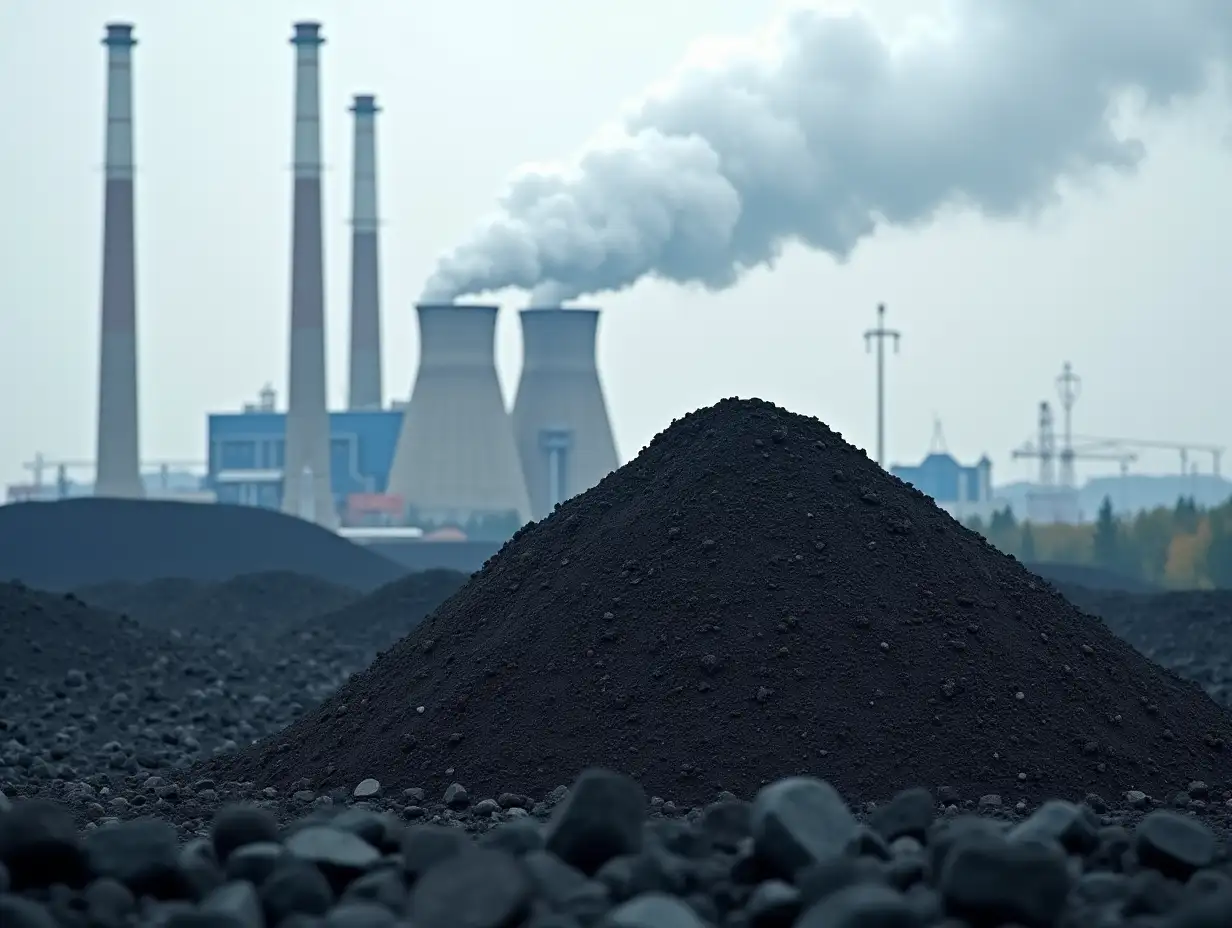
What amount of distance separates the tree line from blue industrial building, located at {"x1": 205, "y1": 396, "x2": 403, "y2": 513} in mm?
15616

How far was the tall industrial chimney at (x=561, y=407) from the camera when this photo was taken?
4522cm

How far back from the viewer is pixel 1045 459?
Answer: 99.6m

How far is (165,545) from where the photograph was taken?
43.3 meters

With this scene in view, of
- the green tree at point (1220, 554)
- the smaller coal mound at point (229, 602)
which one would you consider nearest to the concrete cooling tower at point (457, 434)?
the smaller coal mound at point (229, 602)

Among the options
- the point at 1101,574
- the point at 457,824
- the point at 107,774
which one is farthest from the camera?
the point at 1101,574

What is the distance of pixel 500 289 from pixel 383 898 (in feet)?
133

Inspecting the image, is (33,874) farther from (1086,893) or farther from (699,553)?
(699,553)

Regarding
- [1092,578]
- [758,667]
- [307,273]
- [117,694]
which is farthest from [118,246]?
[758,667]

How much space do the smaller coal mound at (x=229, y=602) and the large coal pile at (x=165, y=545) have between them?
8578 mm

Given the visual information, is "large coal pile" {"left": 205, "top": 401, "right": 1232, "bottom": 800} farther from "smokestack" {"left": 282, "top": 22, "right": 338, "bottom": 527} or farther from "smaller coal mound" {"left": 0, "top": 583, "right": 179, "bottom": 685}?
"smokestack" {"left": 282, "top": 22, "right": 338, "bottom": 527}

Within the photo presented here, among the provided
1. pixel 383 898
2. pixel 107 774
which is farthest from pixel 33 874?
pixel 107 774

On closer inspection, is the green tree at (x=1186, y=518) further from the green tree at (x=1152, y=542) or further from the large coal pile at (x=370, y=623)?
the large coal pile at (x=370, y=623)

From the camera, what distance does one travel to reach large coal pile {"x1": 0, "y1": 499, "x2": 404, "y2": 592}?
4178 centimetres

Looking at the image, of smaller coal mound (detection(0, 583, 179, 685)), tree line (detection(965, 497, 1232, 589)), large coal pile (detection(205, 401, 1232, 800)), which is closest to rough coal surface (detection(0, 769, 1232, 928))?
large coal pile (detection(205, 401, 1232, 800))
